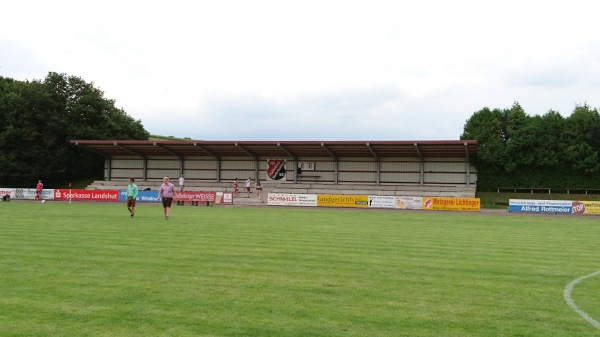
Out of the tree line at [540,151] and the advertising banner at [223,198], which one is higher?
the tree line at [540,151]

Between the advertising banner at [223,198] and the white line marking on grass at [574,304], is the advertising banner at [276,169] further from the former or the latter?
the white line marking on grass at [574,304]

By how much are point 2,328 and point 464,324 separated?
222 inches

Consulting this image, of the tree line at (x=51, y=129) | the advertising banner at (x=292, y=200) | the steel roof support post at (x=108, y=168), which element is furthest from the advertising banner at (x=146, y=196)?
the tree line at (x=51, y=129)

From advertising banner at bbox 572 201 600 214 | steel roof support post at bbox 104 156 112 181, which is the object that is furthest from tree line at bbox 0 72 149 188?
advertising banner at bbox 572 201 600 214

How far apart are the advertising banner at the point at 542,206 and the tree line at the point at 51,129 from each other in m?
45.7

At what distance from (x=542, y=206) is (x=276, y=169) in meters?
27.2

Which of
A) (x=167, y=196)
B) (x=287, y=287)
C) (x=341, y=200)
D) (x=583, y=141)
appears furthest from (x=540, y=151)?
(x=287, y=287)

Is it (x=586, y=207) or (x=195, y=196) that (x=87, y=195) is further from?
(x=586, y=207)

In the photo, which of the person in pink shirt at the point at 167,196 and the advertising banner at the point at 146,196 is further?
the advertising banner at the point at 146,196

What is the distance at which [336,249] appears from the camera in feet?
46.9

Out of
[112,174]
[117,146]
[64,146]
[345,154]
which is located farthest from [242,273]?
[64,146]

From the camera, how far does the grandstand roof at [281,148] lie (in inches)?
2047

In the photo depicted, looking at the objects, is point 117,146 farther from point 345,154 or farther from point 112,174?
point 345,154

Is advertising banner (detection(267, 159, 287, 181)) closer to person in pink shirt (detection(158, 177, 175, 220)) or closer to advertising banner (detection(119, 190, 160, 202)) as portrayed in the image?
advertising banner (detection(119, 190, 160, 202))
